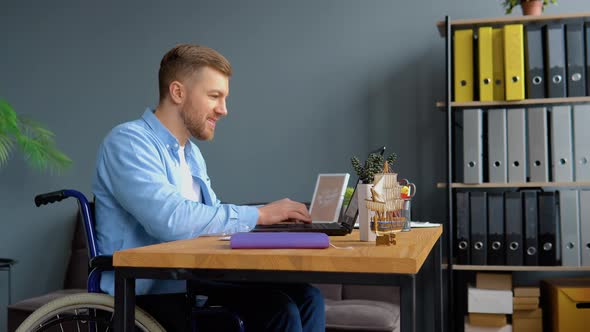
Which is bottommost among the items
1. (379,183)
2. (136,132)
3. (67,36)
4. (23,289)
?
(23,289)

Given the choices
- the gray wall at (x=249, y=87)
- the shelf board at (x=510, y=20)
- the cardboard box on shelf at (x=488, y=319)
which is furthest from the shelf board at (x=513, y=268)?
the shelf board at (x=510, y=20)

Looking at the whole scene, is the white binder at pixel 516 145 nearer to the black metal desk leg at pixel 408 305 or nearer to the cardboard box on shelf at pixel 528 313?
the cardboard box on shelf at pixel 528 313

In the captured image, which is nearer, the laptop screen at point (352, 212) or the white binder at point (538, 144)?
the laptop screen at point (352, 212)

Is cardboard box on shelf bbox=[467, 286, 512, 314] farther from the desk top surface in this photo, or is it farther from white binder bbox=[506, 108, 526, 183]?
the desk top surface

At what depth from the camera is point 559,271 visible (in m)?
3.30

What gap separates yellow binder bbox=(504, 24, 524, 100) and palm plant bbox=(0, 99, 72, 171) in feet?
7.38

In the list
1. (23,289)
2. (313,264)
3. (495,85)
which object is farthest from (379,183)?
(23,289)

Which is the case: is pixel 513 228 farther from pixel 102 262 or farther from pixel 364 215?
pixel 102 262

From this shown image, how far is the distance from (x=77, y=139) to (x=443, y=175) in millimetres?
2056

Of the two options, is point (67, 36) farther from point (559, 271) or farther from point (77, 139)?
point (559, 271)

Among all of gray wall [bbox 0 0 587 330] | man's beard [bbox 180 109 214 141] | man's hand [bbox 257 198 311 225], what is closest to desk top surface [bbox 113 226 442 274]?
man's hand [bbox 257 198 311 225]

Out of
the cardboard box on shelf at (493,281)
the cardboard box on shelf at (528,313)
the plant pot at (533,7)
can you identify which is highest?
the plant pot at (533,7)

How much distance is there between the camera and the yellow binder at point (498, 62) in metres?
3.11

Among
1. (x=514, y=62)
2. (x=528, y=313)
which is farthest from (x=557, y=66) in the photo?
(x=528, y=313)
